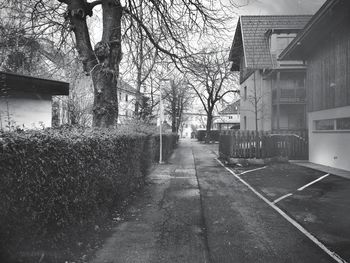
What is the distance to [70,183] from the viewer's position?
158 inches

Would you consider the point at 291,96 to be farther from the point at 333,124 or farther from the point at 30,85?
the point at 30,85

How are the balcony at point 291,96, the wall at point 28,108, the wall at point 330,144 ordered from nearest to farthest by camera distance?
the wall at point 28,108 → the wall at point 330,144 → the balcony at point 291,96

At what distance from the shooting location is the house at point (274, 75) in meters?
22.8

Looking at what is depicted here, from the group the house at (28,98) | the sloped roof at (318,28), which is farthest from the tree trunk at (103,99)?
the sloped roof at (318,28)

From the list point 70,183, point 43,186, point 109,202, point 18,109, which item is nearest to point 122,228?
point 109,202

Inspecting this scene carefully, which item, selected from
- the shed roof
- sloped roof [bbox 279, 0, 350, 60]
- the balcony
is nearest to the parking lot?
sloped roof [bbox 279, 0, 350, 60]

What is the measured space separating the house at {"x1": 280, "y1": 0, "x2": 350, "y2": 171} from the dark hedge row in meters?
10.3

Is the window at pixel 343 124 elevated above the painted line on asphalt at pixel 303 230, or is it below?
above

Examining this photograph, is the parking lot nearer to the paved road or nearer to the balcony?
the paved road

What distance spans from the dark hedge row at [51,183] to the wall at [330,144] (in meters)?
10.3

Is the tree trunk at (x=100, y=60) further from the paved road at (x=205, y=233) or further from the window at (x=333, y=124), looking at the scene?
the window at (x=333, y=124)

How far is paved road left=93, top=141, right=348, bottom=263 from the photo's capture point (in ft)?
13.5

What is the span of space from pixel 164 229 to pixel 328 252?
2.69m

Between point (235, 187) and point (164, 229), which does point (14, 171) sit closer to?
point (164, 229)
